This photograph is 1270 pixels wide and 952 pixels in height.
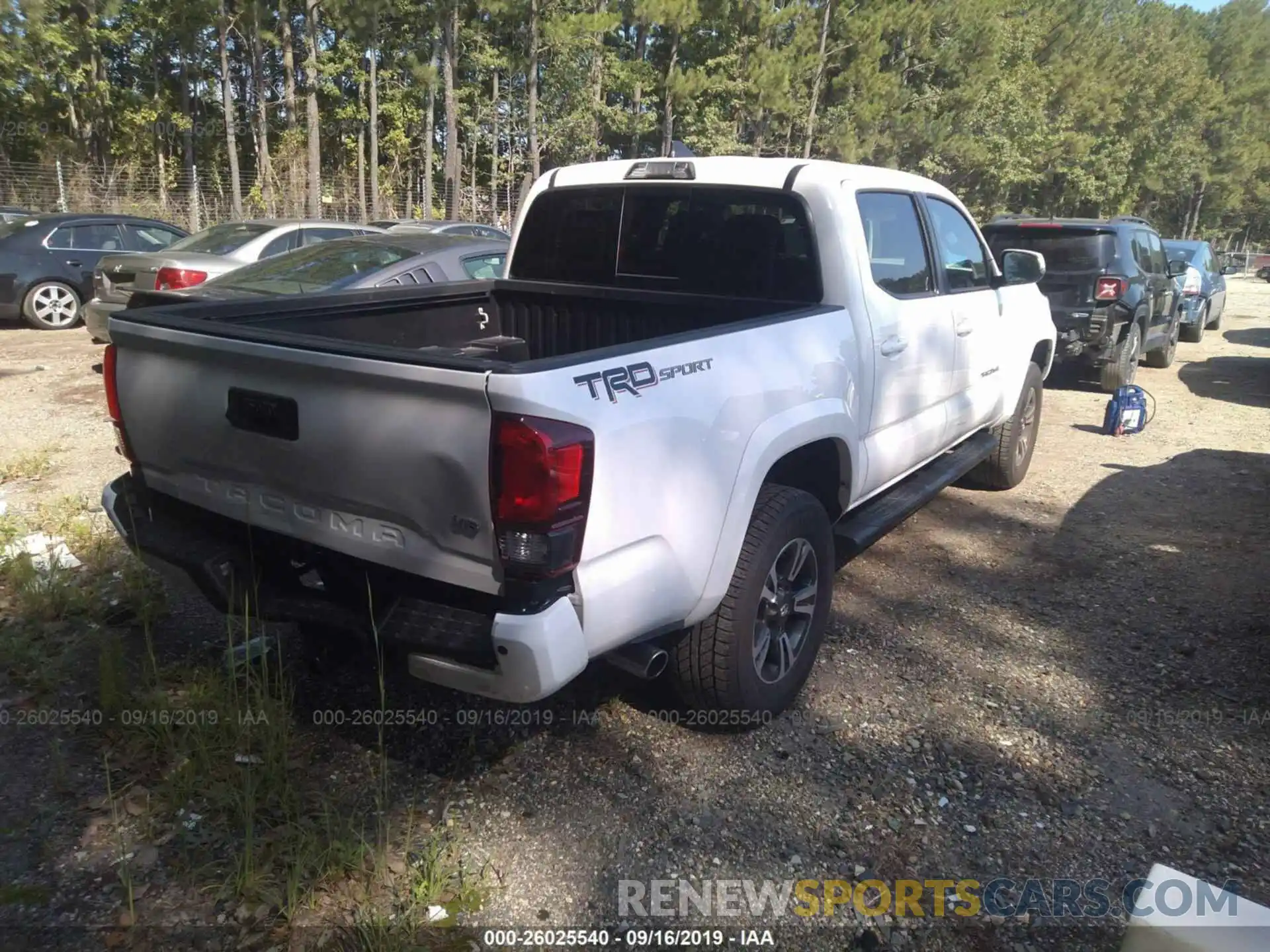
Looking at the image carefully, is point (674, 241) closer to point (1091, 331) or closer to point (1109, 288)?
point (1091, 331)

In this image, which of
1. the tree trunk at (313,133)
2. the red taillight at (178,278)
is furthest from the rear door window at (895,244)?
the tree trunk at (313,133)

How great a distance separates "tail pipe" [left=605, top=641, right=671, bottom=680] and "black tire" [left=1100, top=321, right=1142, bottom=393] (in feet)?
28.7

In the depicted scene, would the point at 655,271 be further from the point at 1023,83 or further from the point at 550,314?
the point at 1023,83

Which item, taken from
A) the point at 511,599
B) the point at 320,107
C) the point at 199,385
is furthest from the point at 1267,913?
the point at 320,107

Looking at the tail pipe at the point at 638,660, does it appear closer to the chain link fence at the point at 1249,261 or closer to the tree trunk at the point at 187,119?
the tree trunk at the point at 187,119

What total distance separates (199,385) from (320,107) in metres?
35.5

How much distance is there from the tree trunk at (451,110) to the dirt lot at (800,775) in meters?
24.9

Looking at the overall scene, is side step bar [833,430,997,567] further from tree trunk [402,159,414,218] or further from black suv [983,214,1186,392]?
tree trunk [402,159,414,218]

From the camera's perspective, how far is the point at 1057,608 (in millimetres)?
4523

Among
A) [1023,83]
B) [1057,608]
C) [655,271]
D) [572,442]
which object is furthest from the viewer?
[1023,83]

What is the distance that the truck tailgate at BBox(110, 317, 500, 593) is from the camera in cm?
232

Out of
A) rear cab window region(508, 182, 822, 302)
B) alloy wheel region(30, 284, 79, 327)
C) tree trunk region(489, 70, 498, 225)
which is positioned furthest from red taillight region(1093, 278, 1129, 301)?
tree trunk region(489, 70, 498, 225)

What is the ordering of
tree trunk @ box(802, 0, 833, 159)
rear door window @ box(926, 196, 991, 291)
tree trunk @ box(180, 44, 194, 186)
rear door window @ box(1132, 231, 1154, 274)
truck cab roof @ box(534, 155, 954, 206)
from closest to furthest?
truck cab roof @ box(534, 155, 954, 206) → rear door window @ box(926, 196, 991, 291) → rear door window @ box(1132, 231, 1154, 274) → tree trunk @ box(180, 44, 194, 186) → tree trunk @ box(802, 0, 833, 159)

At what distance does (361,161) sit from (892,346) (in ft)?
105
